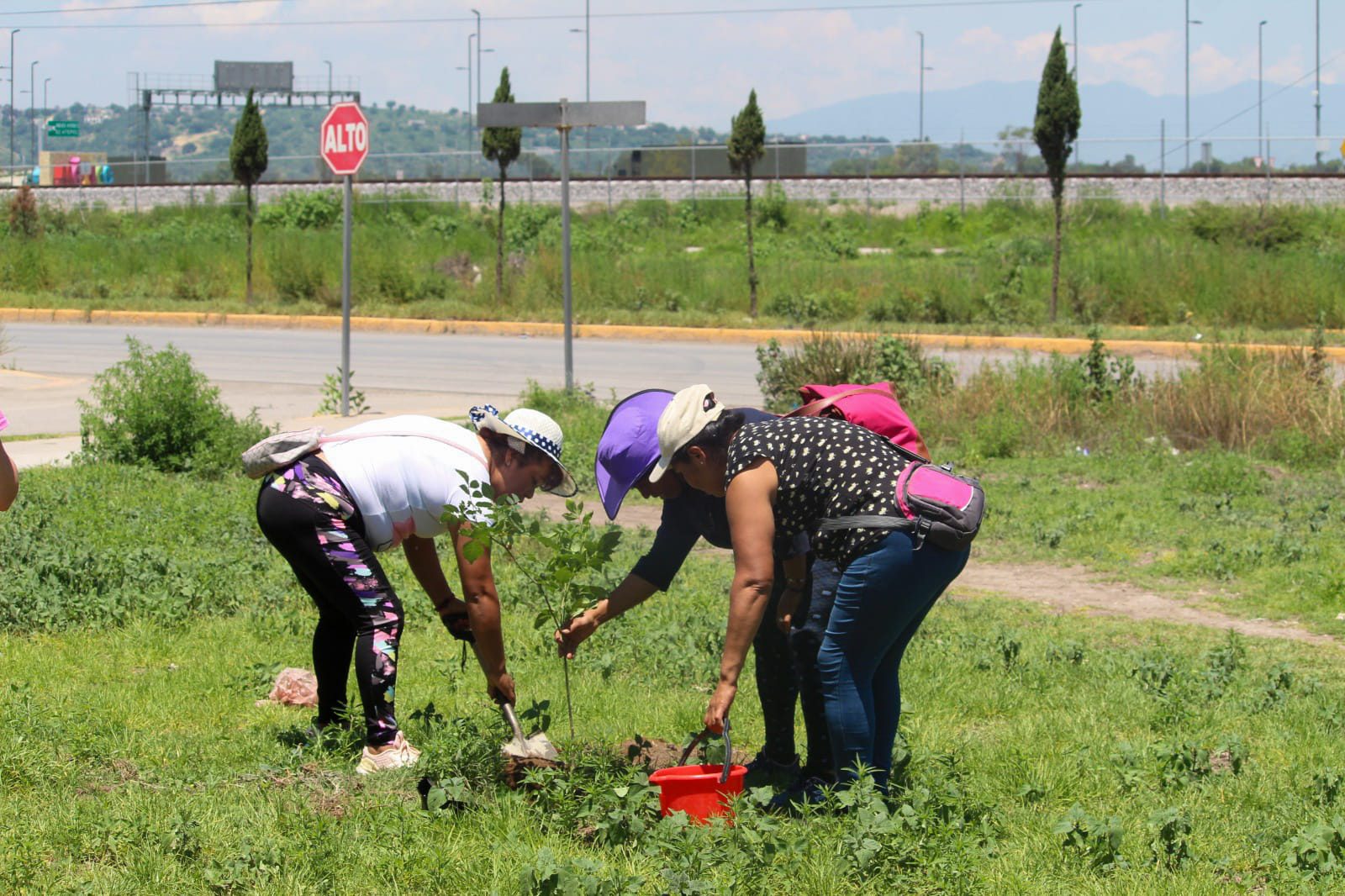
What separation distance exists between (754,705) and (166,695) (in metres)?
2.30

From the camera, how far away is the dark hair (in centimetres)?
405

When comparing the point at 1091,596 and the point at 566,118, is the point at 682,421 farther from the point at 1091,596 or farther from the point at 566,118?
the point at 566,118

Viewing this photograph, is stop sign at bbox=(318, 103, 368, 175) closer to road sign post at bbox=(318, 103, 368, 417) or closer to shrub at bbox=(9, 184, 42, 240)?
road sign post at bbox=(318, 103, 368, 417)

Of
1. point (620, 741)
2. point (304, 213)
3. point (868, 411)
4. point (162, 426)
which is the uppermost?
point (304, 213)

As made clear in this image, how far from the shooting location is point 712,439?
407cm

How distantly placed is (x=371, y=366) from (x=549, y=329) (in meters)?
5.56

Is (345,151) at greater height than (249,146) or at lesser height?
lesser

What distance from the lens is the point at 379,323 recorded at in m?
24.9

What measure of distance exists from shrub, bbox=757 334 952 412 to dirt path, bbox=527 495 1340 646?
4086 millimetres

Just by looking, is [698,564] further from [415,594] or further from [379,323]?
[379,323]

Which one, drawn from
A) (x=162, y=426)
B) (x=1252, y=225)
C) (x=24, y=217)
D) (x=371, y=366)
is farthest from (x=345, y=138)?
(x=24, y=217)

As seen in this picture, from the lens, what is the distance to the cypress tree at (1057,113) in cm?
2105

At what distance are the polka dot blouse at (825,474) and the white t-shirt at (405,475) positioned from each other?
1001mm

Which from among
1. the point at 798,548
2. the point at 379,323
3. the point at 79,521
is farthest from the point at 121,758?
the point at 379,323
